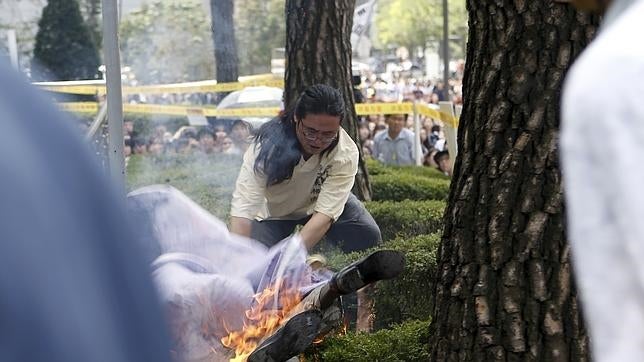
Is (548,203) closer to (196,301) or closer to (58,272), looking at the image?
(196,301)

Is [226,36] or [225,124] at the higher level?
[226,36]

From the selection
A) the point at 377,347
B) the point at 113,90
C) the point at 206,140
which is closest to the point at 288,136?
the point at 113,90

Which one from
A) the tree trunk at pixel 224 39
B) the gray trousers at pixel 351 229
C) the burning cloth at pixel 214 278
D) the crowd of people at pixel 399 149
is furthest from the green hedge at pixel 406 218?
the tree trunk at pixel 224 39

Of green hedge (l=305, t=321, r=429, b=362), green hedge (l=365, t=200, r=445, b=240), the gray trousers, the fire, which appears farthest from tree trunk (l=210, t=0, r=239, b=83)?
the fire

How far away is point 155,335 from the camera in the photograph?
1.37 metres

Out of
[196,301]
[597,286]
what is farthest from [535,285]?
[597,286]

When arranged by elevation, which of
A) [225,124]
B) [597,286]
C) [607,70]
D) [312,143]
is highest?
[607,70]

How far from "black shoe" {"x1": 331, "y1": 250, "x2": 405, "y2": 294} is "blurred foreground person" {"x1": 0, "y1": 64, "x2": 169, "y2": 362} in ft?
10.1

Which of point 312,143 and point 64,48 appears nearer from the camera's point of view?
point 312,143

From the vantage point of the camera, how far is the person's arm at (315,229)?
5.80 metres

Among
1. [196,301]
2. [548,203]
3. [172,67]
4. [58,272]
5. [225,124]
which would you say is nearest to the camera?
[58,272]

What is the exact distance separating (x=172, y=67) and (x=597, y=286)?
1035 inches

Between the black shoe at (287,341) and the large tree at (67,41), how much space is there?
23897 mm

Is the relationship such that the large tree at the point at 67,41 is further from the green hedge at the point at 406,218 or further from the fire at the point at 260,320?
the fire at the point at 260,320
